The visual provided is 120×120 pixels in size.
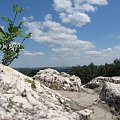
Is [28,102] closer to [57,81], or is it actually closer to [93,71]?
[57,81]

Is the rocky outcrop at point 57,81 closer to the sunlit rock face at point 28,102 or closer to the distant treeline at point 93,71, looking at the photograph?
the sunlit rock face at point 28,102

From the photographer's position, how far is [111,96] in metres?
13.5

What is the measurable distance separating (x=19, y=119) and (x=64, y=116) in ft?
4.19

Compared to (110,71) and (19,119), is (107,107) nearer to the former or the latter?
(19,119)

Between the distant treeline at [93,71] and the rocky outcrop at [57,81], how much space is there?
78379 millimetres

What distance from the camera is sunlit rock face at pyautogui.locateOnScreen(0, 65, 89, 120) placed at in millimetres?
8250

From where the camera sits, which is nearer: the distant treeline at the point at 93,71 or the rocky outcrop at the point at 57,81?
the rocky outcrop at the point at 57,81

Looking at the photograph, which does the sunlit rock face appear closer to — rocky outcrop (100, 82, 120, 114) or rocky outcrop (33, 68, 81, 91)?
rocky outcrop (100, 82, 120, 114)

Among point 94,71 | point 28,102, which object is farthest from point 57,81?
point 94,71

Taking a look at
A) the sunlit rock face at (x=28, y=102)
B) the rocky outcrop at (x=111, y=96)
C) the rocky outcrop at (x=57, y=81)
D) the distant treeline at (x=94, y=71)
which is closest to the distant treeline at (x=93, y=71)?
the distant treeline at (x=94, y=71)

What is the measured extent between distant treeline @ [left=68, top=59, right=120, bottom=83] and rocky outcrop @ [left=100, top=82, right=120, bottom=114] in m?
82.7

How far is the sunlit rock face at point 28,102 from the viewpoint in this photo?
8250mm

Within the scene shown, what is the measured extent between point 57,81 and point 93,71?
10057 cm

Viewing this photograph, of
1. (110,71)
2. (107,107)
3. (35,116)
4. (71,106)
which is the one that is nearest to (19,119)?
(35,116)
